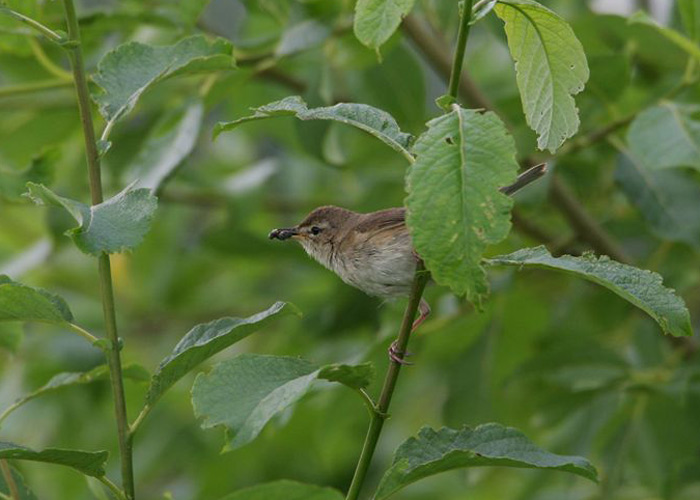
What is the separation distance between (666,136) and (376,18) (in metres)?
1.34

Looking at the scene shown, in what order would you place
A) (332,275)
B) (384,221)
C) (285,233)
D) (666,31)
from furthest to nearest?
(332,275), (285,233), (384,221), (666,31)

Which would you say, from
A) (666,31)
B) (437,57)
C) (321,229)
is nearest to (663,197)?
(666,31)

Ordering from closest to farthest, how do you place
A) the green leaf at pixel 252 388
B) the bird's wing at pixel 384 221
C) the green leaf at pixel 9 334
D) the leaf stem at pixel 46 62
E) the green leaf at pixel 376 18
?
the green leaf at pixel 252 388 → the green leaf at pixel 376 18 → the green leaf at pixel 9 334 → the bird's wing at pixel 384 221 → the leaf stem at pixel 46 62

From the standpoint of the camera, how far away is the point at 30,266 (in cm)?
393

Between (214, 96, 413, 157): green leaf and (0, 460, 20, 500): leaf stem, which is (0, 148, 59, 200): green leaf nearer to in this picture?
(0, 460, 20, 500): leaf stem

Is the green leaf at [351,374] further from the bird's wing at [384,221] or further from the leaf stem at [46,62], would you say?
the leaf stem at [46,62]

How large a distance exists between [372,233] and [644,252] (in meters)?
1.16

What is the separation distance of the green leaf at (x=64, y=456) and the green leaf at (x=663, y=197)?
188 cm

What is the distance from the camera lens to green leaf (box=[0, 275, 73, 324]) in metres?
1.82

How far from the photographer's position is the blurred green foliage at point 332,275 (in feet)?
10.7

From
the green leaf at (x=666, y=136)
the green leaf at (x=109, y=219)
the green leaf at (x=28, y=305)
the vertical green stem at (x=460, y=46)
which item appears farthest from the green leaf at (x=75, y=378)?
the green leaf at (x=666, y=136)

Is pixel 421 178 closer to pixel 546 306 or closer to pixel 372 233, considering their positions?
pixel 372 233

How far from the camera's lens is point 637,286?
5.51ft

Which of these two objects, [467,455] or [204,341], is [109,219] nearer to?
[204,341]
